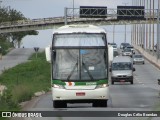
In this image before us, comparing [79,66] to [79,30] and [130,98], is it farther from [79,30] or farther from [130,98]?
[130,98]

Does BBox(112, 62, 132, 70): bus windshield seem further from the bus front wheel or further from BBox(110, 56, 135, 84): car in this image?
the bus front wheel

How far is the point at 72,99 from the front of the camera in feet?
87.6

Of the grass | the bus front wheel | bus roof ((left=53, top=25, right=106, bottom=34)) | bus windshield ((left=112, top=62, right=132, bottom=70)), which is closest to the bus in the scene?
bus roof ((left=53, top=25, right=106, bottom=34))

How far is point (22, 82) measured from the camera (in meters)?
52.2

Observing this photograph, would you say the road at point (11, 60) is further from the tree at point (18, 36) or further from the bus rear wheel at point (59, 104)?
the bus rear wheel at point (59, 104)

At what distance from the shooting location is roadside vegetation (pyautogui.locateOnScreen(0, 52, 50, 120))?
1105 inches

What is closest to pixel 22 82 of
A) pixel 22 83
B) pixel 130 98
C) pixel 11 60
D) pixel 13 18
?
pixel 22 83

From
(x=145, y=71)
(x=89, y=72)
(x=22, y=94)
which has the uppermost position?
(x=89, y=72)

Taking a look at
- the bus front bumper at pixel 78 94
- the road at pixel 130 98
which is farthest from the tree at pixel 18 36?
the bus front bumper at pixel 78 94

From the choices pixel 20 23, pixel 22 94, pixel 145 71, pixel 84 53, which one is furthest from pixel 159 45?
pixel 84 53

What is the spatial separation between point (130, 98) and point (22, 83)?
14.7 metres

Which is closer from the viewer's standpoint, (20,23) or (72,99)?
(72,99)

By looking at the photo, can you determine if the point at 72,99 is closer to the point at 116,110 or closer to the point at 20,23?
the point at 116,110

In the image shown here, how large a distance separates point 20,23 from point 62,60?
326 feet
